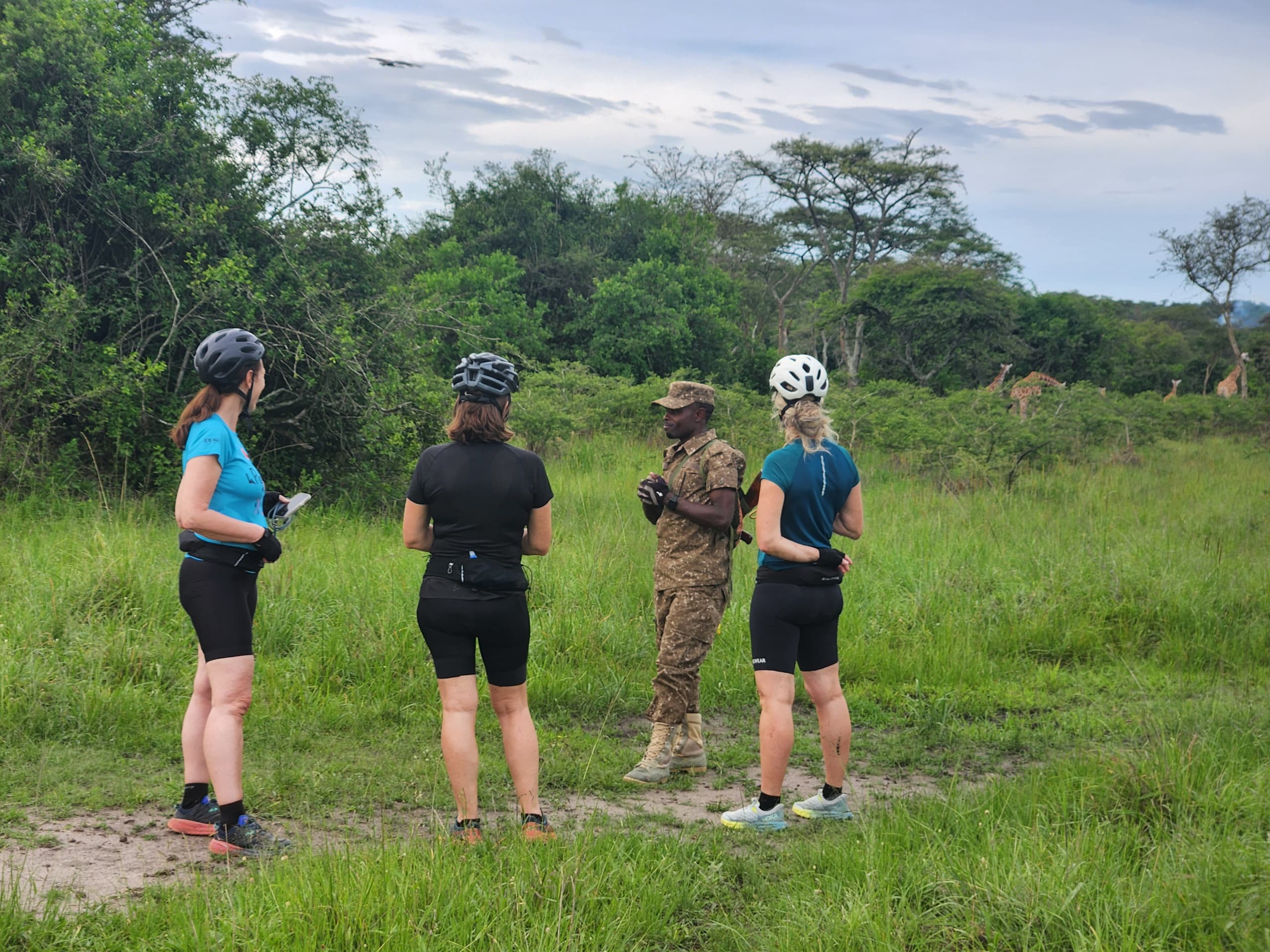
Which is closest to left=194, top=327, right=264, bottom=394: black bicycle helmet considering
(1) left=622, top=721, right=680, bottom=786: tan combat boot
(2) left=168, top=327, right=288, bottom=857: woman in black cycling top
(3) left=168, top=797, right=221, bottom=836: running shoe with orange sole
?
(2) left=168, top=327, right=288, bottom=857: woman in black cycling top

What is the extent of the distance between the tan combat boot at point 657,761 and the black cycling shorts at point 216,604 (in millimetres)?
2020

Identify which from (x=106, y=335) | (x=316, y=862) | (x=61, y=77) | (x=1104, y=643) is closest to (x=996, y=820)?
(x=316, y=862)

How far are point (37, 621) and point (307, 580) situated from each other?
162cm

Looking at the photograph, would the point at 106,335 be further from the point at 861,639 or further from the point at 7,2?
the point at 861,639

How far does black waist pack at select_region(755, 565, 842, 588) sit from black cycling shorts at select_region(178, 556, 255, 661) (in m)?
2.01

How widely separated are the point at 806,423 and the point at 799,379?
185 mm

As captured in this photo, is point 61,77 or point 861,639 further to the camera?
point 61,77

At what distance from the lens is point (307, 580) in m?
7.18

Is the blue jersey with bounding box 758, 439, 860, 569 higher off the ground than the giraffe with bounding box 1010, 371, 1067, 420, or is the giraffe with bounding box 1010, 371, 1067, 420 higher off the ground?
the giraffe with bounding box 1010, 371, 1067, 420

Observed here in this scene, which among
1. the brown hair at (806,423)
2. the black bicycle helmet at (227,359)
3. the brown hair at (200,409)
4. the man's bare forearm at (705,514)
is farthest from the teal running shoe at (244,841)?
the brown hair at (806,423)

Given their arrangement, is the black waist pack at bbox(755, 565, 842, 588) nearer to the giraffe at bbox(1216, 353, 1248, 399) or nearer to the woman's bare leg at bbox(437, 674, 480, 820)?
the woman's bare leg at bbox(437, 674, 480, 820)

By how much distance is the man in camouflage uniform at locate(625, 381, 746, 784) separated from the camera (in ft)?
16.6

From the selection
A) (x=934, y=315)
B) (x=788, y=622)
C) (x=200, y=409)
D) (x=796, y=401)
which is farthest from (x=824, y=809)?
(x=934, y=315)

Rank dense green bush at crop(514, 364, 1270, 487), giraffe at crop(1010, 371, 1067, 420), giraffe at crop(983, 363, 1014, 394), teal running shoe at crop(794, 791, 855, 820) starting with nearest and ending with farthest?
teal running shoe at crop(794, 791, 855, 820) < dense green bush at crop(514, 364, 1270, 487) < giraffe at crop(1010, 371, 1067, 420) < giraffe at crop(983, 363, 1014, 394)
